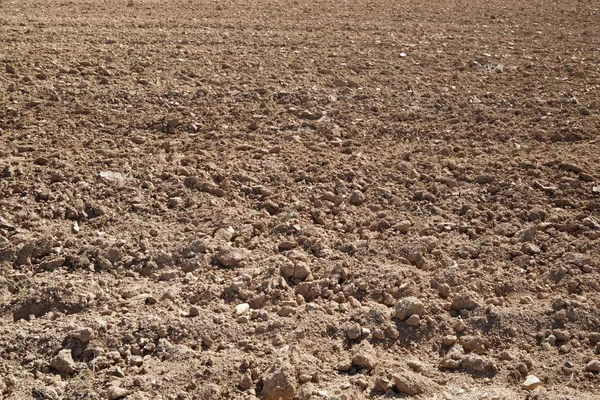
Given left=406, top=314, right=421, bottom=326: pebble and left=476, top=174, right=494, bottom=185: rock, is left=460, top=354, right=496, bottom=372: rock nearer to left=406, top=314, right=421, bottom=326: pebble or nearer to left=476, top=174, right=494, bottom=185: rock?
left=406, top=314, right=421, bottom=326: pebble

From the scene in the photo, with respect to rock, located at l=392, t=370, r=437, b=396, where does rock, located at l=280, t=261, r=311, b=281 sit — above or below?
above

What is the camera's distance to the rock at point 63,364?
141 inches

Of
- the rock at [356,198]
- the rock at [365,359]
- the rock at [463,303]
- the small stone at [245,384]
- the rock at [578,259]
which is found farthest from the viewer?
the rock at [356,198]

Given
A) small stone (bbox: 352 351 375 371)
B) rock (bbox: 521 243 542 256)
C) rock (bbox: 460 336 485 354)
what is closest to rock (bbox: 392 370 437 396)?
small stone (bbox: 352 351 375 371)

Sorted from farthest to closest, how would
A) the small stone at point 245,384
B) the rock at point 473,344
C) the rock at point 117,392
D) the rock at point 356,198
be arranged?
1. the rock at point 356,198
2. the rock at point 473,344
3. the small stone at point 245,384
4. the rock at point 117,392

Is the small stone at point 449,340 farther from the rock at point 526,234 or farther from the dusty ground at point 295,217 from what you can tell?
the rock at point 526,234

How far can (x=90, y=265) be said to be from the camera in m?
4.23

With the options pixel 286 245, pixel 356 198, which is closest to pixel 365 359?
pixel 286 245

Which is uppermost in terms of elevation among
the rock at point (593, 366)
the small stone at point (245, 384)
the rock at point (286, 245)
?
the rock at point (286, 245)

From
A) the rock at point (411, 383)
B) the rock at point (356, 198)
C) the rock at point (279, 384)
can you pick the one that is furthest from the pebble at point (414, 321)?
the rock at point (356, 198)

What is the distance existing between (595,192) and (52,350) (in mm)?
3570

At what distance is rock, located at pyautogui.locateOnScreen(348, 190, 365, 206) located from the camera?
4949mm

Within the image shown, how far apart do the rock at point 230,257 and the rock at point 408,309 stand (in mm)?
942

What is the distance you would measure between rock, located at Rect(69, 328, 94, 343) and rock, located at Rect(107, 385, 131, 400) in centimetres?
34
